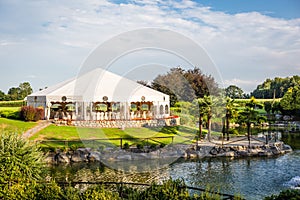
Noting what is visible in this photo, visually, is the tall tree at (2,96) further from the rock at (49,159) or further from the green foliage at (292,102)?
the rock at (49,159)

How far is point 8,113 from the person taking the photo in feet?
97.3

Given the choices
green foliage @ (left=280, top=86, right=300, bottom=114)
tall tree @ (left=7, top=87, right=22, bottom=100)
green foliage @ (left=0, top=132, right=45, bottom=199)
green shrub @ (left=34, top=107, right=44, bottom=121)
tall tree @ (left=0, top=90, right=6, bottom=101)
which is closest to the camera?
green foliage @ (left=0, top=132, right=45, bottom=199)

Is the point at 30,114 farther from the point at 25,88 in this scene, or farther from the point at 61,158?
the point at 25,88

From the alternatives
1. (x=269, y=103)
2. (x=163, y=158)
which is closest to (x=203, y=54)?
(x=163, y=158)

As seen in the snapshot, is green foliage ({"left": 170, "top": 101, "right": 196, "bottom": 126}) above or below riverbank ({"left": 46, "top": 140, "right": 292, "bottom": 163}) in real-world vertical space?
above

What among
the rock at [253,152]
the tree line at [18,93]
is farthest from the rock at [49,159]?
the tree line at [18,93]

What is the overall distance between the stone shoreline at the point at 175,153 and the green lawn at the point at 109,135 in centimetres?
136

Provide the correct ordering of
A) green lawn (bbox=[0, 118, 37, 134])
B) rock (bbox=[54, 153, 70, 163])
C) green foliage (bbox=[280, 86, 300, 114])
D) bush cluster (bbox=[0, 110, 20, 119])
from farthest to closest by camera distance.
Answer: green foliage (bbox=[280, 86, 300, 114]) → bush cluster (bbox=[0, 110, 20, 119]) → green lawn (bbox=[0, 118, 37, 134]) → rock (bbox=[54, 153, 70, 163])

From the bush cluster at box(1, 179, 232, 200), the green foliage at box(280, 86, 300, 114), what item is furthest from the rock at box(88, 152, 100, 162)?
the green foliage at box(280, 86, 300, 114)

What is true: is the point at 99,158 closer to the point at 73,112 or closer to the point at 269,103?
the point at 73,112

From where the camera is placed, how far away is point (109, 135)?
25.5 m

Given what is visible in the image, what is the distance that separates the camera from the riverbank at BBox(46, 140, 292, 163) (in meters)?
20.3

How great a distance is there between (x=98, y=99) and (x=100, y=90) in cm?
106

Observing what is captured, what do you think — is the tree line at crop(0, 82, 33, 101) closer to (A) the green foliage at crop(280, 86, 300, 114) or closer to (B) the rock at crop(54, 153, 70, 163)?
(A) the green foliage at crop(280, 86, 300, 114)
